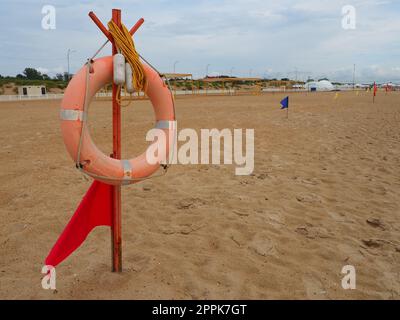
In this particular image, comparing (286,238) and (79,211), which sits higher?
(79,211)

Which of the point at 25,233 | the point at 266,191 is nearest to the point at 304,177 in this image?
the point at 266,191

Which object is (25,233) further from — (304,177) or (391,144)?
(391,144)

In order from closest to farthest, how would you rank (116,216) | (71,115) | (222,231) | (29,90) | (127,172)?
(71,115)
(127,172)
(116,216)
(222,231)
(29,90)

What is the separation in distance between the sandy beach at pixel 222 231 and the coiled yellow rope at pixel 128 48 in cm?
134

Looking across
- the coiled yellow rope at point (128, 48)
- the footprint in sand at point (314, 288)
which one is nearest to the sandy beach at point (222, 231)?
the footprint in sand at point (314, 288)

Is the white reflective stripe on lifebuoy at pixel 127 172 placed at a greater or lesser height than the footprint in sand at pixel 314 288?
greater

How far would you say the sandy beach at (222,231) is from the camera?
238cm

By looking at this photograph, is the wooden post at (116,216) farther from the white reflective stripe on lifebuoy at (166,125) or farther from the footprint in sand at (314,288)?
the footprint in sand at (314,288)

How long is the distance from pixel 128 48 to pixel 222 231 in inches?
69.4

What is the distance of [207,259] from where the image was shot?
2.71 meters

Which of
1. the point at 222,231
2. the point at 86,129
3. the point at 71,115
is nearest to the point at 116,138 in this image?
the point at 86,129

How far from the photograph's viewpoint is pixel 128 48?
2.24 m

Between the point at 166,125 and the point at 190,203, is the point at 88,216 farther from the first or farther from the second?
the point at 190,203
